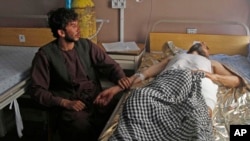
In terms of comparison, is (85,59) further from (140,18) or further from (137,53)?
(140,18)

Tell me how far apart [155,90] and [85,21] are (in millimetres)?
1256

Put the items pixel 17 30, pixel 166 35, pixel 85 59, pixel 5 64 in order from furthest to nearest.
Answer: pixel 17 30, pixel 166 35, pixel 5 64, pixel 85 59

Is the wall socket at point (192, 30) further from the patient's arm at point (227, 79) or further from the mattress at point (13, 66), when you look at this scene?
the mattress at point (13, 66)

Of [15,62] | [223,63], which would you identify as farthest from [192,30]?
[15,62]

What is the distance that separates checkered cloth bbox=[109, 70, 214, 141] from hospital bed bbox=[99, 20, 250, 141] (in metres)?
0.09

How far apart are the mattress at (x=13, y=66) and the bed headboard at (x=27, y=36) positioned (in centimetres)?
13

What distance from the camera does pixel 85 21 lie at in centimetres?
248

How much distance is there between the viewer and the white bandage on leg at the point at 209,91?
1.58 metres

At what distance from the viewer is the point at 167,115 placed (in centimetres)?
136

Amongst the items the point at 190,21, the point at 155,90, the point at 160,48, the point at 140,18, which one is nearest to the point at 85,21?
the point at 140,18

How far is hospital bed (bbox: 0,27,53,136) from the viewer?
1752 mm

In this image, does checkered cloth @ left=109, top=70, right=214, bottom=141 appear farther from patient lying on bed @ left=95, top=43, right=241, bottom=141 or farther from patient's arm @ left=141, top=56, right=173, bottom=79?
patient's arm @ left=141, top=56, right=173, bottom=79

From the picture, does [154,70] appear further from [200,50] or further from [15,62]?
[15,62]

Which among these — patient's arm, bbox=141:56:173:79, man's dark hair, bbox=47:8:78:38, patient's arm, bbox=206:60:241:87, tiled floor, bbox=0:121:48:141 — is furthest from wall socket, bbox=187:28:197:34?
tiled floor, bbox=0:121:48:141
